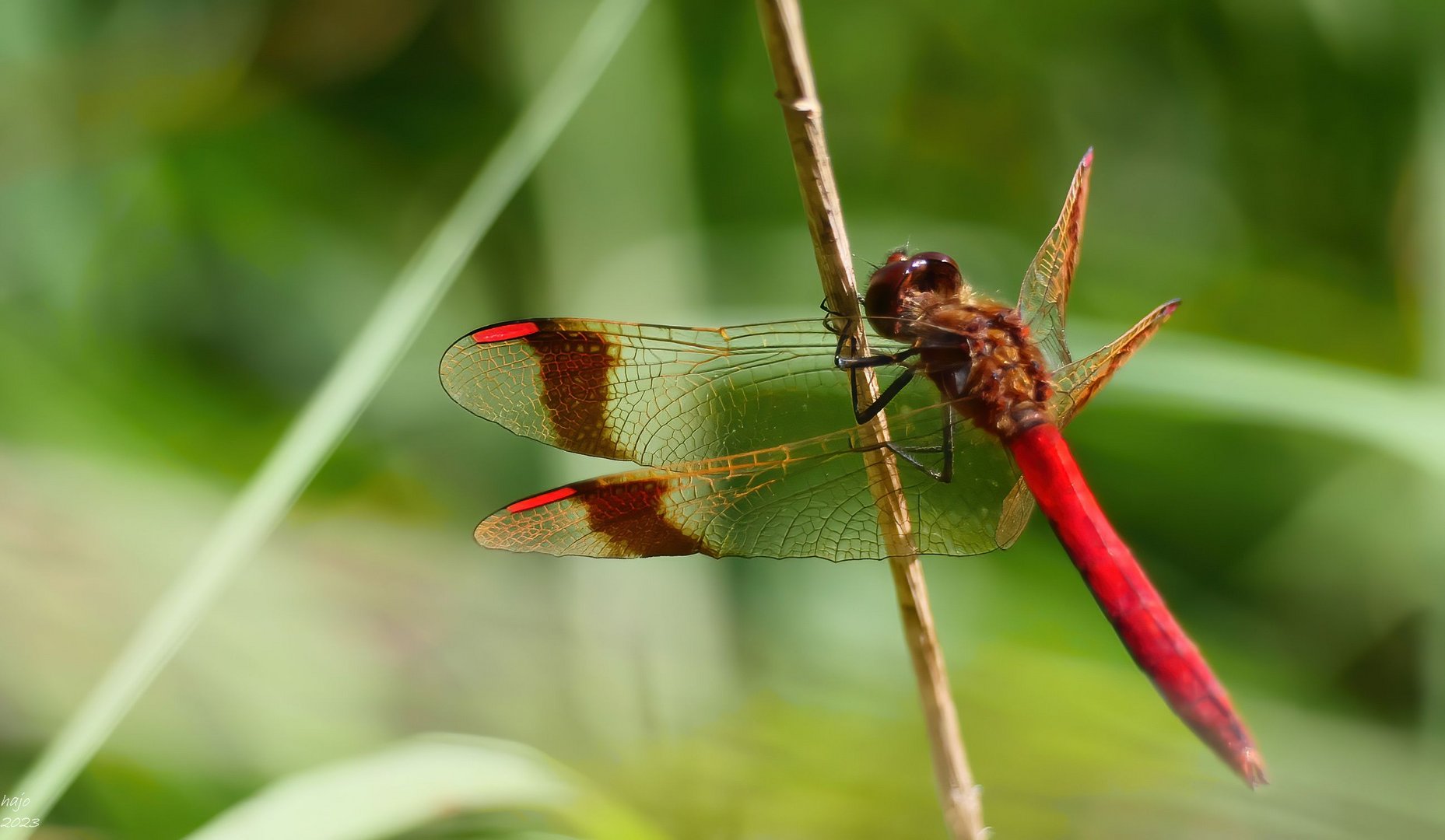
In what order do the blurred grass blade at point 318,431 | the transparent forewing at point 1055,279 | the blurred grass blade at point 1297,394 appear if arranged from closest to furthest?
the blurred grass blade at point 318,431 → the transparent forewing at point 1055,279 → the blurred grass blade at point 1297,394

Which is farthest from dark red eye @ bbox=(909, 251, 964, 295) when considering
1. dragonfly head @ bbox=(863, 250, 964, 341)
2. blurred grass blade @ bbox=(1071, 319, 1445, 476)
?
blurred grass blade @ bbox=(1071, 319, 1445, 476)

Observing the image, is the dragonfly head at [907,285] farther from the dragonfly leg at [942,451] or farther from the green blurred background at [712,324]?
the green blurred background at [712,324]

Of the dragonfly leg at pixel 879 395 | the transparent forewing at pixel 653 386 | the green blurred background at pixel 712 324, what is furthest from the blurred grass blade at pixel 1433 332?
the transparent forewing at pixel 653 386

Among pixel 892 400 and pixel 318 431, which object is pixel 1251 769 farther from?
pixel 318 431

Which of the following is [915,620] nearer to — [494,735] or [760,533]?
[760,533]

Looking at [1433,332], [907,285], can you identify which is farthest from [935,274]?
[1433,332]

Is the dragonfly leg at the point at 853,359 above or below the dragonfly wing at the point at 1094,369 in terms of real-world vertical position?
below
